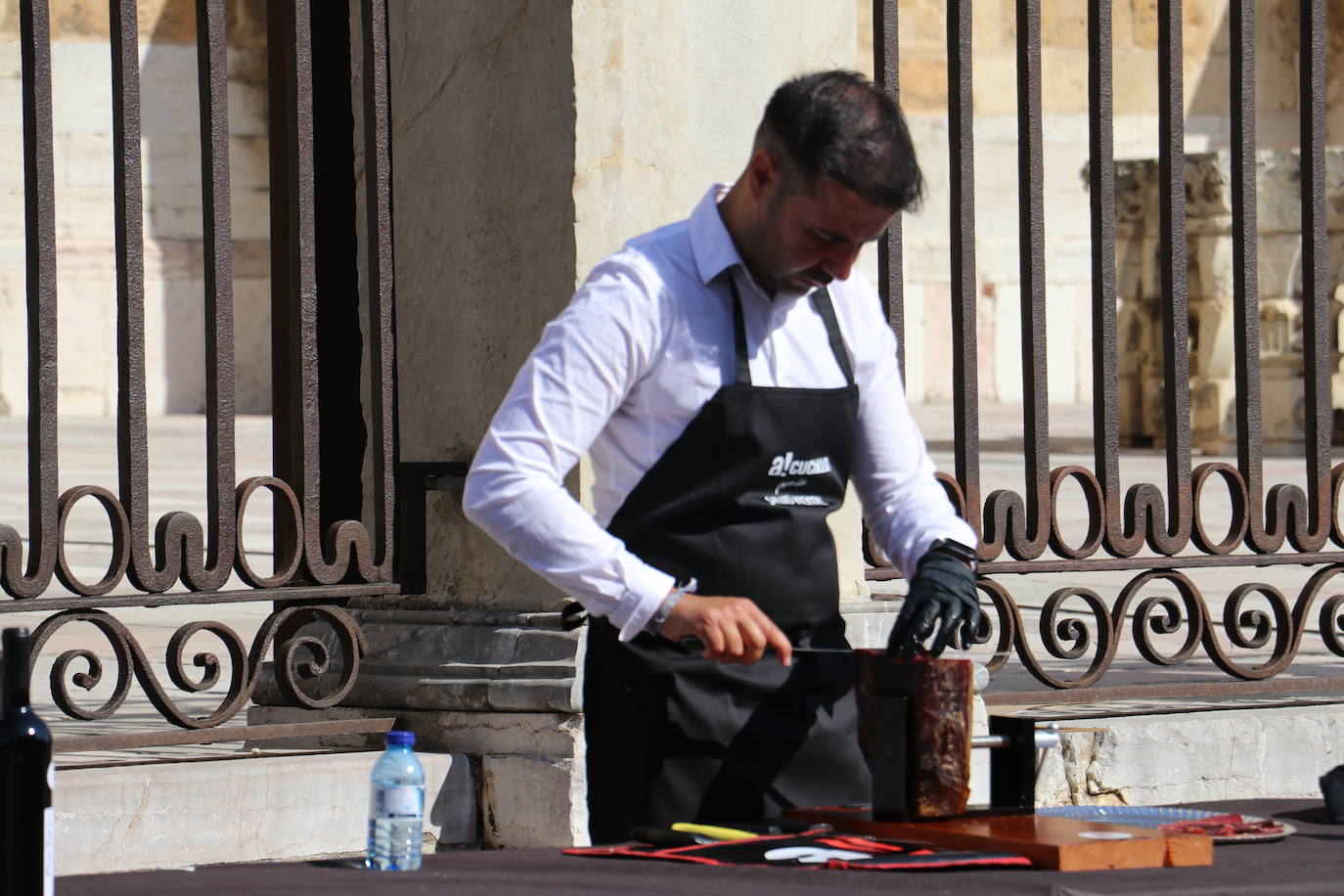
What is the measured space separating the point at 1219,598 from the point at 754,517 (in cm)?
484

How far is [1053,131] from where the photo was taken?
20.5 m

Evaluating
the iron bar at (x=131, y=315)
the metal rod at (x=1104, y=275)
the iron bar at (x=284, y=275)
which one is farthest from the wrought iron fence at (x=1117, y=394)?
the iron bar at (x=131, y=315)

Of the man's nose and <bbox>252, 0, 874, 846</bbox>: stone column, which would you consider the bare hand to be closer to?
the man's nose

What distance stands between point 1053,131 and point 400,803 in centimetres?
1886

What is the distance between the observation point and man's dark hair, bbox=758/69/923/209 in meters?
2.53

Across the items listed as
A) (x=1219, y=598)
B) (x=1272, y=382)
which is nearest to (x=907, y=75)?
(x=1272, y=382)

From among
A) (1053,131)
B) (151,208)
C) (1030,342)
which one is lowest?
(1030,342)

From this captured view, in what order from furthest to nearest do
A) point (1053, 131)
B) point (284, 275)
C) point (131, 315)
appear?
point (1053, 131) → point (284, 275) → point (131, 315)

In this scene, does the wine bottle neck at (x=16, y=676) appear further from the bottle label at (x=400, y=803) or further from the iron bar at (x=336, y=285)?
the iron bar at (x=336, y=285)

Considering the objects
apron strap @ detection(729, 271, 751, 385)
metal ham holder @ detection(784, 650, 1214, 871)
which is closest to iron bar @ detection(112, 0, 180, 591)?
apron strap @ detection(729, 271, 751, 385)

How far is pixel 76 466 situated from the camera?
35.4ft

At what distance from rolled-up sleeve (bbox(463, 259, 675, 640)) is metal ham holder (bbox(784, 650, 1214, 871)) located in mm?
295

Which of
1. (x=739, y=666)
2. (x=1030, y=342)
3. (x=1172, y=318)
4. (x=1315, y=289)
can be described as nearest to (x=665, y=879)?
(x=739, y=666)

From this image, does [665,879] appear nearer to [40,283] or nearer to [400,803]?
[400,803]
